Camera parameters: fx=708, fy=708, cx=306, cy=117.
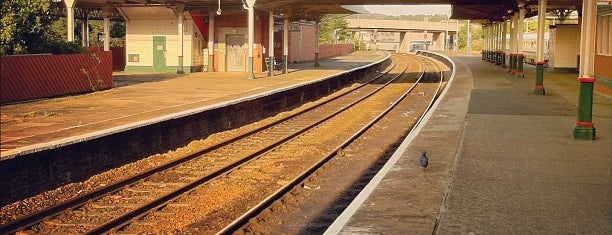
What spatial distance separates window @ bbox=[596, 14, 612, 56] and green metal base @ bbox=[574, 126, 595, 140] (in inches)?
444

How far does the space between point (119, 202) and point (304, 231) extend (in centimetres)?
306

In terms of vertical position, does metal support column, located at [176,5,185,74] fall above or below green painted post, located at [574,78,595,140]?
above

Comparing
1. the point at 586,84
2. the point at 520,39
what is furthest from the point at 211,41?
the point at 586,84

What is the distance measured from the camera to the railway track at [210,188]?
29.3 feet

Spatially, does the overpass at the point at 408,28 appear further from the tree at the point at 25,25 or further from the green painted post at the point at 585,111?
the green painted post at the point at 585,111

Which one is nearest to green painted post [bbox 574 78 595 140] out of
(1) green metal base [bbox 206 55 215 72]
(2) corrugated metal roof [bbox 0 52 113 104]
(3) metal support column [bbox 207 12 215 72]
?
(2) corrugated metal roof [bbox 0 52 113 104]

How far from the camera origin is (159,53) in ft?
119

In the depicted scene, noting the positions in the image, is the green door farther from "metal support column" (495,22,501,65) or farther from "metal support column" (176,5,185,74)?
"metal support column" (495,22,501,65)

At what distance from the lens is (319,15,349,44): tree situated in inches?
3307

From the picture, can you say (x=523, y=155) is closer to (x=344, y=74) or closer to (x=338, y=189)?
(x=338, y=189)

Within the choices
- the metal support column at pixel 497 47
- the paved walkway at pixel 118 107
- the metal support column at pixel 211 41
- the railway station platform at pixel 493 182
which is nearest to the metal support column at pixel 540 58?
the railway station platform at pixel 493 182

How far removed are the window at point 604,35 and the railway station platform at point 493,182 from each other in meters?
7.10

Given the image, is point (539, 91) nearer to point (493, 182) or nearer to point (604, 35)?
point (604, 35)

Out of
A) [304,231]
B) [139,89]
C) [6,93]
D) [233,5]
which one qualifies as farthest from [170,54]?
[6,93]
